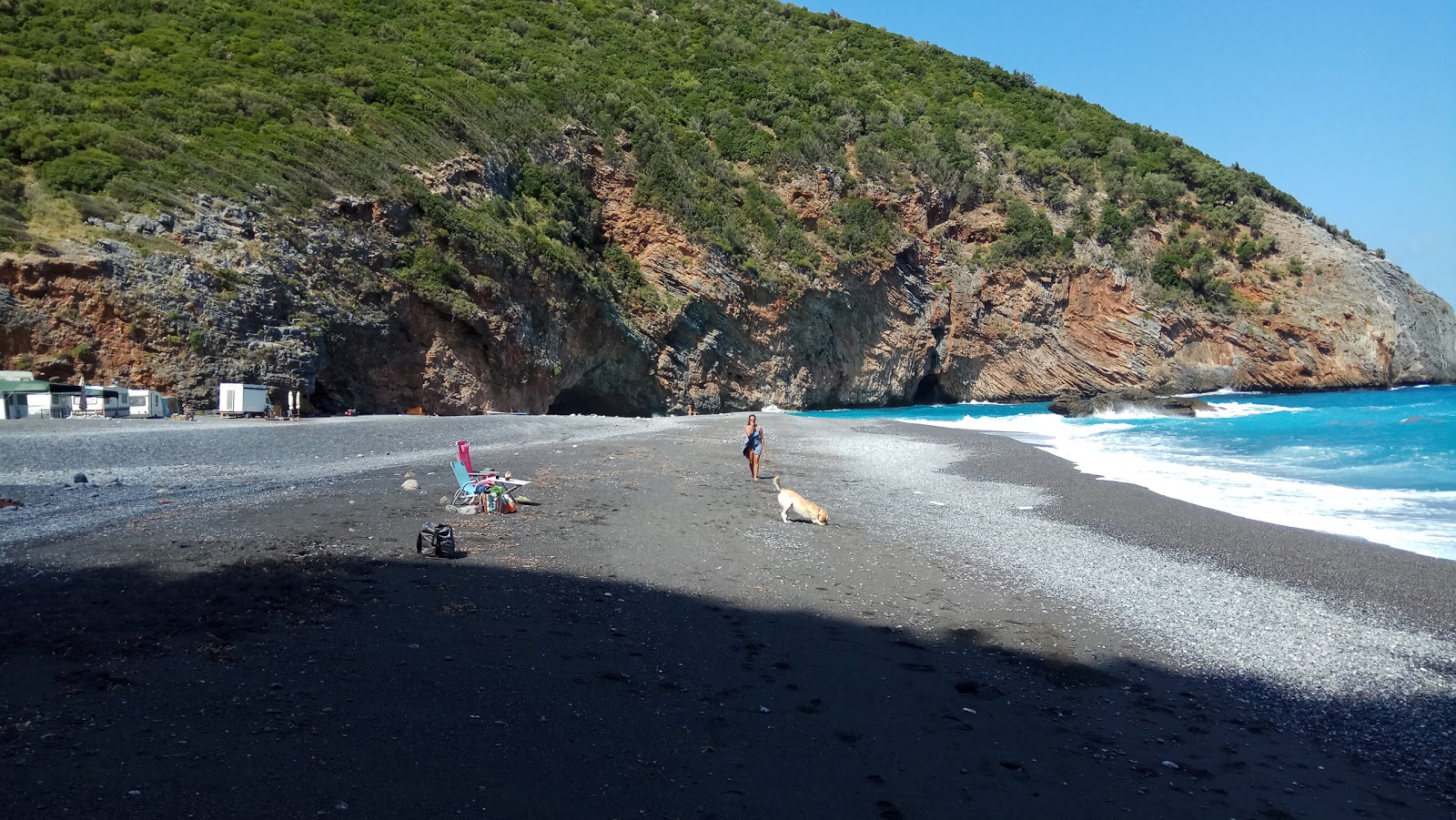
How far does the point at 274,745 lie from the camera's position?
307 centimetres

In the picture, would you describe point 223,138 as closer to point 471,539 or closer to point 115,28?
point 115,28

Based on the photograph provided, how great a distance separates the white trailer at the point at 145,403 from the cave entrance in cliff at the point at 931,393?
40.2 meters

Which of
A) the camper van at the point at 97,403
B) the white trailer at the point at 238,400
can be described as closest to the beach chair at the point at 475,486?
the camper van at the point at 97,403

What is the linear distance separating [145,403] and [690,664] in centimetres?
1888

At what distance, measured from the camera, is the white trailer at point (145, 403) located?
17.5 metres

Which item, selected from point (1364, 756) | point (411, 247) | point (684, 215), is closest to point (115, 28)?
point (411, 247)

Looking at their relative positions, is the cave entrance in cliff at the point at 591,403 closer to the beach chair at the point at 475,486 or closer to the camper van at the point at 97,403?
the camper van at the point at 97,403

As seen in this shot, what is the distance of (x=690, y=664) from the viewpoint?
453 cm

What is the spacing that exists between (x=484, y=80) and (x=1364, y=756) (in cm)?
4028

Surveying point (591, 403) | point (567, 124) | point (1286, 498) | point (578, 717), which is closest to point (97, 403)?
point (578, 717)

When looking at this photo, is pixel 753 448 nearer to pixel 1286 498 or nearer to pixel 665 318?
pixel 1286 498

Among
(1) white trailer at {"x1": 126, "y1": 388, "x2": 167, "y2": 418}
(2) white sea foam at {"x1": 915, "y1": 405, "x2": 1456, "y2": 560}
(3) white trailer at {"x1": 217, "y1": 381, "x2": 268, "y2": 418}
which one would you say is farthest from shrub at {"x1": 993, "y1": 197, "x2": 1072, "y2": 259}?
(1) white trailer at {"x1": 126, "y1": 388, "x2": 167, "y2": 418}

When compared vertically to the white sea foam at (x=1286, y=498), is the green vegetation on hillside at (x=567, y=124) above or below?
above

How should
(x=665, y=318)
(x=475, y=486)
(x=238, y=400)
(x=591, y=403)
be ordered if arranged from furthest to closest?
1. (x=591, y=403)
2. (x=665, y=318)
3. (x=238, y=400)
4. (x=475, y=486)
